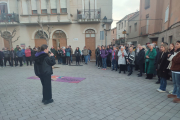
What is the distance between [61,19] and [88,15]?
3407 mm

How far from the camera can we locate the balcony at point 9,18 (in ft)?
49.4

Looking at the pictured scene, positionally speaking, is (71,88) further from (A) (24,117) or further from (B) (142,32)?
(B) (142,32)

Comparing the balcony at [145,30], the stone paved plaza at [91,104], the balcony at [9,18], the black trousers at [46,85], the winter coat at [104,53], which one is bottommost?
the stone paved plaza at [91,104]

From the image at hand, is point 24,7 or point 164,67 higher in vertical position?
point 24,7

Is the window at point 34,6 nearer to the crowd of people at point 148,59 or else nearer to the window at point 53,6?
the window at point 53,6

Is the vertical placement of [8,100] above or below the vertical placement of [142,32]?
below

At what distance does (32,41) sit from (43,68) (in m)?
13.6

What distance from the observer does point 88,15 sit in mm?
15242

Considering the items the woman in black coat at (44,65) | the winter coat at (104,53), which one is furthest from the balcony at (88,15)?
the woman in black coat at (44,65)

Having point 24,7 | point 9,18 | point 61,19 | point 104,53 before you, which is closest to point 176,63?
point 104,53

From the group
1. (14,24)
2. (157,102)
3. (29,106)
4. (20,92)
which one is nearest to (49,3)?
(14,24)

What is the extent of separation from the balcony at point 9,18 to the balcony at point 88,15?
789 cm

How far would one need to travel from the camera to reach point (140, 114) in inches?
130

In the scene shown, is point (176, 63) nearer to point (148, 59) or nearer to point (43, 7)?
point (148, 59)
